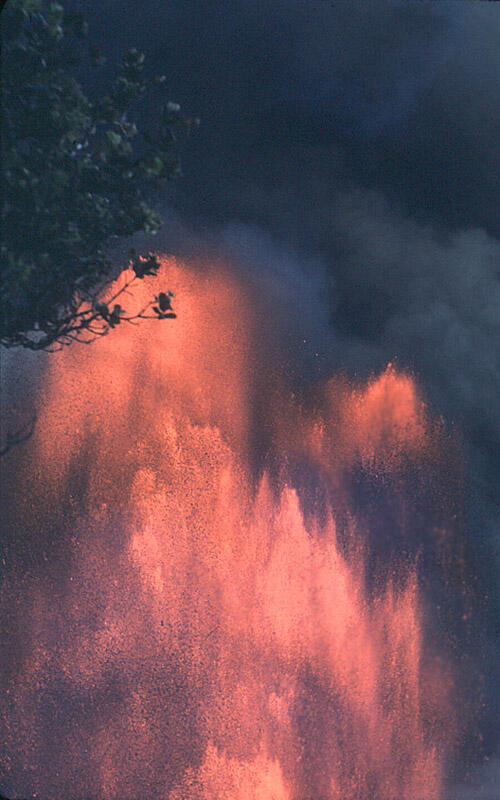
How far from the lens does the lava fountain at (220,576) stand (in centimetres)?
939

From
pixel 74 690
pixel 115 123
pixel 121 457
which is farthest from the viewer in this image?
pixel 121 457

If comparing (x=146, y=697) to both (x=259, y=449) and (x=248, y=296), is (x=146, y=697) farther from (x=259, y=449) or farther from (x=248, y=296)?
(x=248, y=296)

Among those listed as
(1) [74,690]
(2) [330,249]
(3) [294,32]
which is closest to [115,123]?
(3) [294,32]

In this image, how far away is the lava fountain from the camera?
9.39 metres

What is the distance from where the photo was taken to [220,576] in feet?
33.8

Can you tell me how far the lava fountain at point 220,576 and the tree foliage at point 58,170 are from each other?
2.89 metres

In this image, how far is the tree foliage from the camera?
6.62m

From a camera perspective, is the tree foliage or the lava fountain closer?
the tree foliage

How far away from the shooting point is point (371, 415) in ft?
36.9

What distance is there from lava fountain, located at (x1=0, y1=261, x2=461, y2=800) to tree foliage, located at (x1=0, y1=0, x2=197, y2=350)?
2894 mm

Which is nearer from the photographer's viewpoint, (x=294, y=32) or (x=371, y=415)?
→ (x=294, y=32)

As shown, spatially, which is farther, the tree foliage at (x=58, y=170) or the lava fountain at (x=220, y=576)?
the lava fountain at (x=220, y=576)

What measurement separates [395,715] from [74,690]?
451cm

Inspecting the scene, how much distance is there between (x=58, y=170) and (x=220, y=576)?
6.12m
